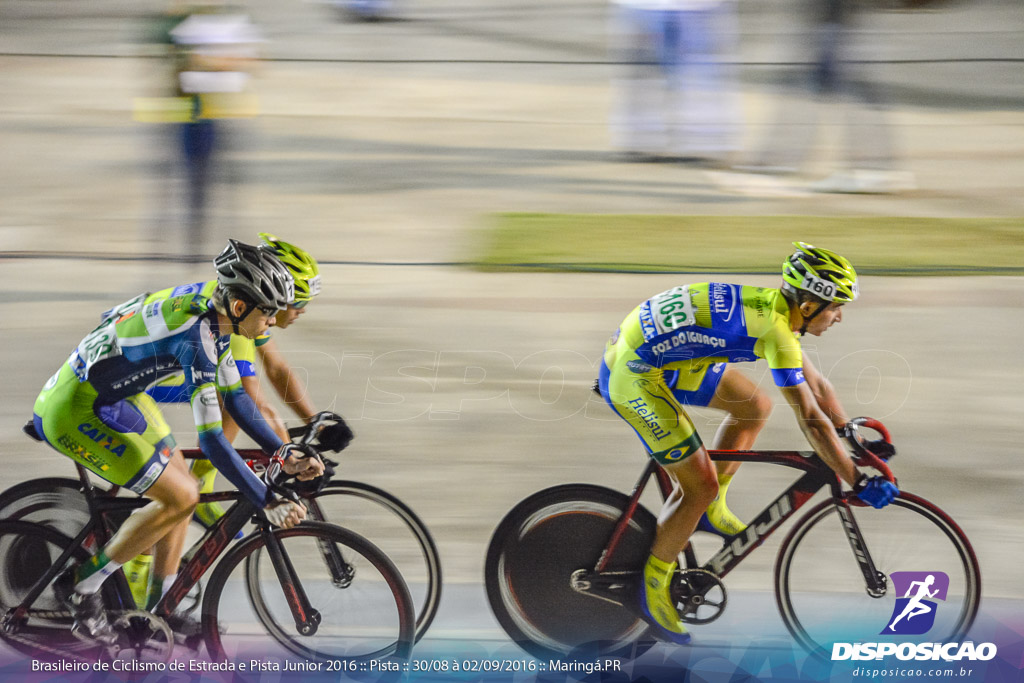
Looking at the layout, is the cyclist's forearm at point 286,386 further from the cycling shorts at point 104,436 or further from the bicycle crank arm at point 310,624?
the bicycle crank arm at point 310,624

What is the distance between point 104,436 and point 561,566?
4.86ft

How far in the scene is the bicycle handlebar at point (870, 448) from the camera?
3.36 m

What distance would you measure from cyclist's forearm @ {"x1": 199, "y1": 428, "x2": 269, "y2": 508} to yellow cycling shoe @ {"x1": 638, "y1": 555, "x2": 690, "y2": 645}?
1.23 meters

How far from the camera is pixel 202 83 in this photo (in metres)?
5.98

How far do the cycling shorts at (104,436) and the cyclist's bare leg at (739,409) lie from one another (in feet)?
5.68

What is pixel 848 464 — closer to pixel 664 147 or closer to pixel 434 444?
pixel 434 444

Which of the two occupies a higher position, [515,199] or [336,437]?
[336,437]

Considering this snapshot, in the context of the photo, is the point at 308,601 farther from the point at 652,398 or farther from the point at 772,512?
the point at 772,512

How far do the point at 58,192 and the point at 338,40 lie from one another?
3.92 meters

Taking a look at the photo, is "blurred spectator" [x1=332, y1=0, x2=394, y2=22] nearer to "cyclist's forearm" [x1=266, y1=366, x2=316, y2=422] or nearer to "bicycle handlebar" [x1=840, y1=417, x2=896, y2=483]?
"cyclist's forearm" [x1=266, y1=366, x2=316, y2=422]

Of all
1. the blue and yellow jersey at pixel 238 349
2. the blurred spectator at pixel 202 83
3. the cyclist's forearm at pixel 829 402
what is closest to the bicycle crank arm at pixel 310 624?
the blue and yellow jersey at pixel 238 349

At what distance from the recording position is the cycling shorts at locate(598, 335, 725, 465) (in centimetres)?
338

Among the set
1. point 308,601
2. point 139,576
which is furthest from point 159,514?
point 308,601

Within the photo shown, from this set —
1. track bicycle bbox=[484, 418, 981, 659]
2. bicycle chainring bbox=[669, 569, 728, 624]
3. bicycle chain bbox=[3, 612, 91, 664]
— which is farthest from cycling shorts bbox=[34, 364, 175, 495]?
bicycle chainring bbox=[669, 569, 728, 624]
